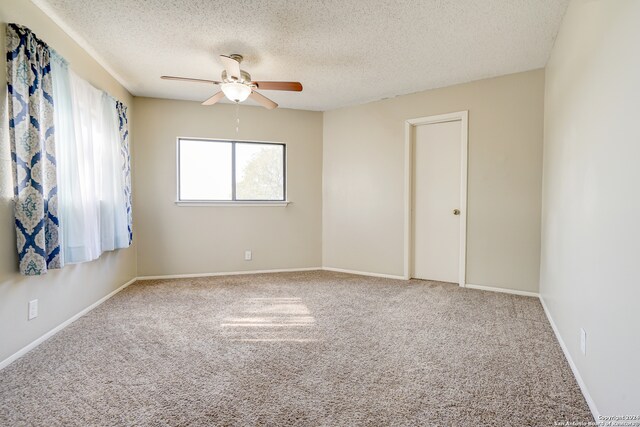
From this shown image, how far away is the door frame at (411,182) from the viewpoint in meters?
3.89

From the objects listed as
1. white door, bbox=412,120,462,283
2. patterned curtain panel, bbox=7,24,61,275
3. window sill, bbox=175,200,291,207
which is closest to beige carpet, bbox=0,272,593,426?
patterned curtain panel, bbox=7,24,61,275

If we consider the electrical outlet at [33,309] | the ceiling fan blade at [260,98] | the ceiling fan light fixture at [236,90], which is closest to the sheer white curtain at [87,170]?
the electrical outlet at [33,309]

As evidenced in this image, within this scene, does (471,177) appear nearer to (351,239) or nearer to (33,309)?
(351,239)

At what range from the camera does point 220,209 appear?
15.3 feet

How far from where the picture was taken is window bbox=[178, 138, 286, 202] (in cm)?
460

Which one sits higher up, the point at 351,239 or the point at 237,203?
the point at 237,203

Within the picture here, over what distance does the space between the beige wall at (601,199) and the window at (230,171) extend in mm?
3496

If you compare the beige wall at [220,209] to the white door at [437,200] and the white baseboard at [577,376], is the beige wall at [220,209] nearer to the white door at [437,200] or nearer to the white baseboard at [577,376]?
the white door at [437,200]

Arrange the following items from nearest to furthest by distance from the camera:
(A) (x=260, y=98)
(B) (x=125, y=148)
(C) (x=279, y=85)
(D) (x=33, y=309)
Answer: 1. (D) (x=33, y=309)
2. (C) (x=279, y=85)
3. (A) (x=260, y=98)
4. (B) (x=125, y=148)

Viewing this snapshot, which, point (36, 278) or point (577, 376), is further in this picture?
point (36, 278)

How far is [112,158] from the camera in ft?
11.5

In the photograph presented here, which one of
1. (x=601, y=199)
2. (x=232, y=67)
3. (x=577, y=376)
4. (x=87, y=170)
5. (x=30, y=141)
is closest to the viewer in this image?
(x=601, y=199)

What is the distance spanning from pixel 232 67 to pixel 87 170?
5.11ft

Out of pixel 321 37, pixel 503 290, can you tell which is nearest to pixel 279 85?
pixel 321 37
